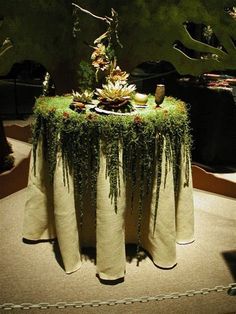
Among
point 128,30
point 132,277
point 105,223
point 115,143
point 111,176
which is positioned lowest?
point 132,277

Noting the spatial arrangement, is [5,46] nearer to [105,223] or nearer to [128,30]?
[128,30]

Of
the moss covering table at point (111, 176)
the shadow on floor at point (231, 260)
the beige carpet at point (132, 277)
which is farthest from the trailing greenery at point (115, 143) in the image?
the shadow on floor at point (231, 260)

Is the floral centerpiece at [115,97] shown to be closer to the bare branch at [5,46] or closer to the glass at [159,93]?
the glass at [159,93]

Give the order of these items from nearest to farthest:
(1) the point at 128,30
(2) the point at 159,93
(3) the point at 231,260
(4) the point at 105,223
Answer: (4) the point at 105,223, (2) the point at 159,93, (3) the point at 231,260, (1) the point at 128,30

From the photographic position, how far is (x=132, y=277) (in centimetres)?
265

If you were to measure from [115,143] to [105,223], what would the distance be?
0.51 meters

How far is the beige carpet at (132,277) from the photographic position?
2373 millimetres

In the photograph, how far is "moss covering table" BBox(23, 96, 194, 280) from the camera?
238 cm

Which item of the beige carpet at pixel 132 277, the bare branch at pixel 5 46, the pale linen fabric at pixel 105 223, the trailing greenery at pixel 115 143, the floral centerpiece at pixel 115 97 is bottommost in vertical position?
the beige carpet at pixel 132 277

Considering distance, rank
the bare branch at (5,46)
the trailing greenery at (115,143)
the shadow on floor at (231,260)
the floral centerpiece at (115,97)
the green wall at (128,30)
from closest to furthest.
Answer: the trailing greenery at (115,143), the floral centerpiece at (115,97), the shadow on floor at (231,260), the green wall at (128,30), the bare branch at (5,46)

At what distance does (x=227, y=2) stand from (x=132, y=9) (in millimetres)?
779

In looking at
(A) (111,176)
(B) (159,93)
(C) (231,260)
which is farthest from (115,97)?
(C) (231,260)

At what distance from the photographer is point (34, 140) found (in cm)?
274

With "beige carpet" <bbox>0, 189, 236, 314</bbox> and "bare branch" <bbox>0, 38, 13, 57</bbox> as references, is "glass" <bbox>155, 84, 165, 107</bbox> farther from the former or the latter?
"bare branch" <bbox>0, 38, 13, 57</bbox>
